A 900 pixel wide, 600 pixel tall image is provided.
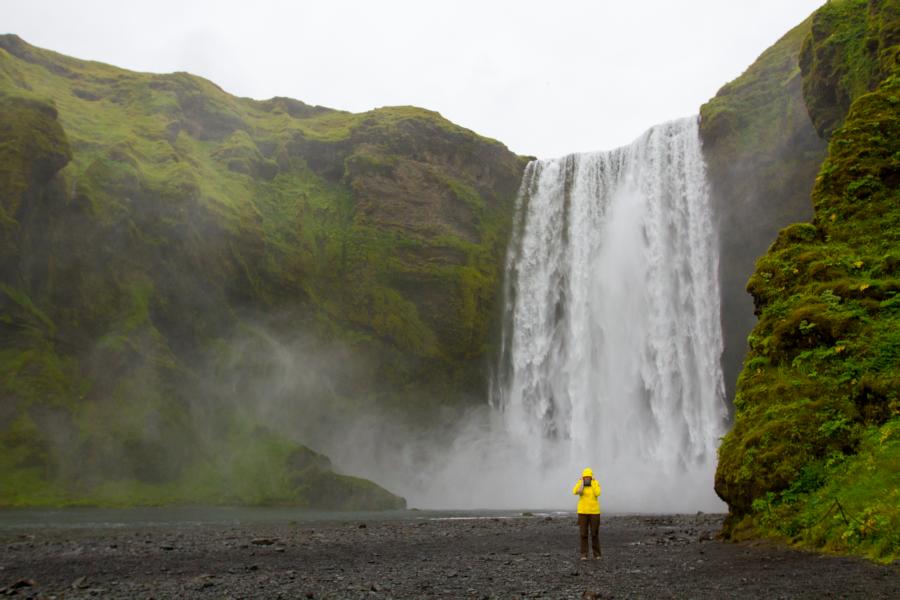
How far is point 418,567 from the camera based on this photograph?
1577 cm

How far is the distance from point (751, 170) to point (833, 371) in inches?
1407

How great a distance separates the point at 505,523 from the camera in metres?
29.2

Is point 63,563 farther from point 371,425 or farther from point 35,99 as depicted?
point 35,99

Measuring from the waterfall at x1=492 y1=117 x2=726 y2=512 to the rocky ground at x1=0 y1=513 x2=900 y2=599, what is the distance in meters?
25.1

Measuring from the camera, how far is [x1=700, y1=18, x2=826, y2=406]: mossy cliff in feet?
156

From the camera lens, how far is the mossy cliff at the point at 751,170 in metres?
47.5

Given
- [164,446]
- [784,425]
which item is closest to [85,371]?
[164,446]

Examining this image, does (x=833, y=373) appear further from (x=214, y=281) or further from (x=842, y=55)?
(x=214, y=281)

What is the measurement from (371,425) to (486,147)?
29201 millimetres

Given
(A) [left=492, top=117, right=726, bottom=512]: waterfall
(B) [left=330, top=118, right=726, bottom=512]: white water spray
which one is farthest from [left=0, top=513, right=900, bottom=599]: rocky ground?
(B) [left=330, top=118, right=726, bottom=512]: white water spray

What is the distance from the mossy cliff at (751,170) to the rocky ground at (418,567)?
27.6 meters


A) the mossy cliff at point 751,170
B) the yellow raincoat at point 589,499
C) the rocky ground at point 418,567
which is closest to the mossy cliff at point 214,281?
the mossy cliff at point 751,170

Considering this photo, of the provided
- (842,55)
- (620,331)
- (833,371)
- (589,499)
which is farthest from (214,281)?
(833,371)

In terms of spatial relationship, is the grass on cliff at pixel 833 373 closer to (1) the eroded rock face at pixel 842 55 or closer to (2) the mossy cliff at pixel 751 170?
(1) the eroded rock face at pixel 842 55
